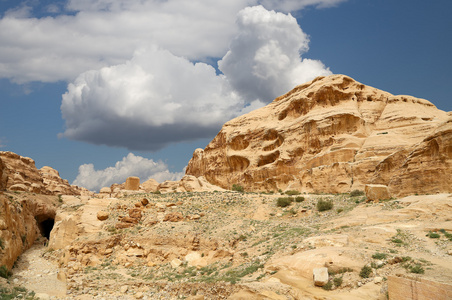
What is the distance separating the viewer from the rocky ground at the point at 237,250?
1346 cm

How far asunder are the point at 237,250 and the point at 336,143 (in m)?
24.0

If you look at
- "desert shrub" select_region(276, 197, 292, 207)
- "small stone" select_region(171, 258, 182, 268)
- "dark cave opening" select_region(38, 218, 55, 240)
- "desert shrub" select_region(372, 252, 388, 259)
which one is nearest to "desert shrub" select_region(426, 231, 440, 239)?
"desert shrub" select_region(372, 252, 388, 259)

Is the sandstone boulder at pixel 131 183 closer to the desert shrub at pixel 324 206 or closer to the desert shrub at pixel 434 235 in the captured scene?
the desert shrub at pixel 324 206

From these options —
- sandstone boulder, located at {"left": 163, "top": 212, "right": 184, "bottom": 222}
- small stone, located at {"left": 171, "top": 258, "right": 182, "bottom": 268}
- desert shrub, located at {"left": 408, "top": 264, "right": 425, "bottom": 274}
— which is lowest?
small stone, located at {"left": 171, "top": 258, "right": 182, "bottom": 268}

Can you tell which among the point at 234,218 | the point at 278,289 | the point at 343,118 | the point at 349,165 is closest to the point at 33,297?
the point at 278,289

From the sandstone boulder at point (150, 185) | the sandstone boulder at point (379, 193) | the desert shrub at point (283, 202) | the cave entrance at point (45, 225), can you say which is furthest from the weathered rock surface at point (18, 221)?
the sandstone boulder at point (150, 185)

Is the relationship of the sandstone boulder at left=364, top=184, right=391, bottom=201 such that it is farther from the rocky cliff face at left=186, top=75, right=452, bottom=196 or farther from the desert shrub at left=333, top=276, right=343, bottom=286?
the desert shrub at left=333, top=276, right=343, bottom=286

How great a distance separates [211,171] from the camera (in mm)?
61625

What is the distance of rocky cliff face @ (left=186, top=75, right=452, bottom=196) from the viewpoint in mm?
25156

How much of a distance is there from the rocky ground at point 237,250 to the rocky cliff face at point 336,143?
330 cm

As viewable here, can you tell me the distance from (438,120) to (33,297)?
3951 cm

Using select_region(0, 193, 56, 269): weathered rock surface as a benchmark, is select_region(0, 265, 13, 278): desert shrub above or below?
below

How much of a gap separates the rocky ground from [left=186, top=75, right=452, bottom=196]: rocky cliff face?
330cm

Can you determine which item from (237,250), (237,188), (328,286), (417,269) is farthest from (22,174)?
(417,269)
